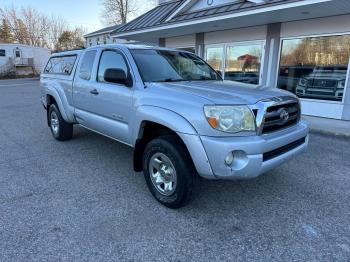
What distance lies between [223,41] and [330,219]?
30.9ft

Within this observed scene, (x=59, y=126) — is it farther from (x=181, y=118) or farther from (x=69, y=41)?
(x=69, y=41)

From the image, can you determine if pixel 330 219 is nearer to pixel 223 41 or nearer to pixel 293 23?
pixel 293 23

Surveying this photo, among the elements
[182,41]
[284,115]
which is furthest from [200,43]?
[284,115]

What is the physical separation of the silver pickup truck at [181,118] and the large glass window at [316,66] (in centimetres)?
570

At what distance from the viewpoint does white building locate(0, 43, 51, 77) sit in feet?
115

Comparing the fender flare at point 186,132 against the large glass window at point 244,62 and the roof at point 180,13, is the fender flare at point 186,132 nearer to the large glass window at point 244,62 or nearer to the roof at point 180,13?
the roof at point 180,13

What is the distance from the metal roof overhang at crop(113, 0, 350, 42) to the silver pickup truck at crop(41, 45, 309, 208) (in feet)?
14.0

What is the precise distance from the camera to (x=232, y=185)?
12.7 ft

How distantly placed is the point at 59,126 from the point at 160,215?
364 cm

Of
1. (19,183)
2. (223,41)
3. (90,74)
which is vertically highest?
(223,41)

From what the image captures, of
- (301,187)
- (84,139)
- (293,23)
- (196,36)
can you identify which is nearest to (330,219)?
(301,187)

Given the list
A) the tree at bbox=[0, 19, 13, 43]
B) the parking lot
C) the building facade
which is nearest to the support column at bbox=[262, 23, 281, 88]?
the building facade

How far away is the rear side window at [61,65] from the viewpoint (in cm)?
539

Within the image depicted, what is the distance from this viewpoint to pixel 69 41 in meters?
56.2
